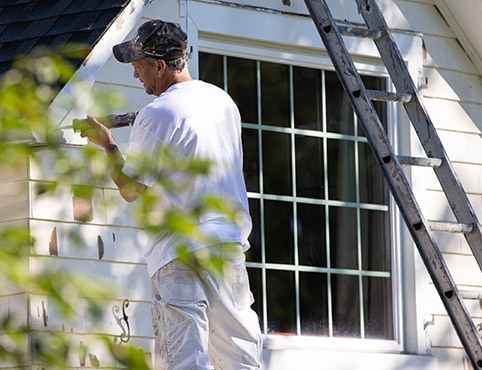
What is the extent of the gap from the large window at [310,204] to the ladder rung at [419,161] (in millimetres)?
1119

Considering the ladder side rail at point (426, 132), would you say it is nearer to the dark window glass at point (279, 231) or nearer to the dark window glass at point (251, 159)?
the dark window glass at point (251, 159)

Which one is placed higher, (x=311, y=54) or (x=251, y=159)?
(x=311, y=54)

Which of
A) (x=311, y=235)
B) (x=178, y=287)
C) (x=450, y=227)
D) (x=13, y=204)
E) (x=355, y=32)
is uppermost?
(x=355, y=32)

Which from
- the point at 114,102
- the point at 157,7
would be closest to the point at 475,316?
the point at 157,7

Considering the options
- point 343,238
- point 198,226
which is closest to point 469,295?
point 343,238

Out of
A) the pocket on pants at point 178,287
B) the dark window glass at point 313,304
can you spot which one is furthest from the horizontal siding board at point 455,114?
the pocket on pants at point 178,287

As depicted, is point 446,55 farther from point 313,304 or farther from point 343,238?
point 313,304

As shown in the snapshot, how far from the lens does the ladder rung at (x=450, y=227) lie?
5152mm

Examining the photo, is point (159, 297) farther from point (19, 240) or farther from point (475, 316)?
point (475, 316)

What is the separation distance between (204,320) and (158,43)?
3.44 feet

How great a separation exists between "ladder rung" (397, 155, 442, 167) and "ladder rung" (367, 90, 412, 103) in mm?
325

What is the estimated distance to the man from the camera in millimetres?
4066

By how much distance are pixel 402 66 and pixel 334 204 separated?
44.2 inches

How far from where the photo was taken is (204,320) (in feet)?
13.5
